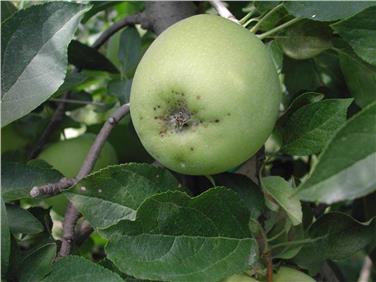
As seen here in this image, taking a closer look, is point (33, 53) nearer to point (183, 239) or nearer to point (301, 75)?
point (183, 239)

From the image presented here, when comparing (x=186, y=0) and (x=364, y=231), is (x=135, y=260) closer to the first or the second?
(x=364, y=231)

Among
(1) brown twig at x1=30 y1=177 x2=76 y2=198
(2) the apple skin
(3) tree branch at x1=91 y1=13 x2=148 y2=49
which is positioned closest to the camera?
(2) the apple skin

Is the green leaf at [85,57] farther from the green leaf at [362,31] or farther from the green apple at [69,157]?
the green leaf at [362,31]

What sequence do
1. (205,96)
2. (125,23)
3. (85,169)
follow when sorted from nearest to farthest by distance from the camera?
1. (205,96)
2. (85,169)
3. (125,23)

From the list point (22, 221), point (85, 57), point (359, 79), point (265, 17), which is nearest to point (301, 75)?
point (359, 79)

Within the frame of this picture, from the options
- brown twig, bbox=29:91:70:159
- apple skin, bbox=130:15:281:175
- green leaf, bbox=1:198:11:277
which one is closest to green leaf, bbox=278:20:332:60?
apple skin, bbox=130:15:281:175

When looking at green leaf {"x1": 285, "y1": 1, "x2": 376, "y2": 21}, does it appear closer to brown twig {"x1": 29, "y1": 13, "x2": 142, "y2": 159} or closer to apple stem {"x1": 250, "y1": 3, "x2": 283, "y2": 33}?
apple stem {"x1": 250, "y1": 3, "x2": 283, "y2": 33}

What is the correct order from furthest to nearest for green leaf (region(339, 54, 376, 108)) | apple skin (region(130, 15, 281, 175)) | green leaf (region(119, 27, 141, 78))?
green leaf (region(119, 27, 141, 78)) → green leaf (region(339, 54, 376, 108)) → apple skin (region(130, 15, 281, 175))
